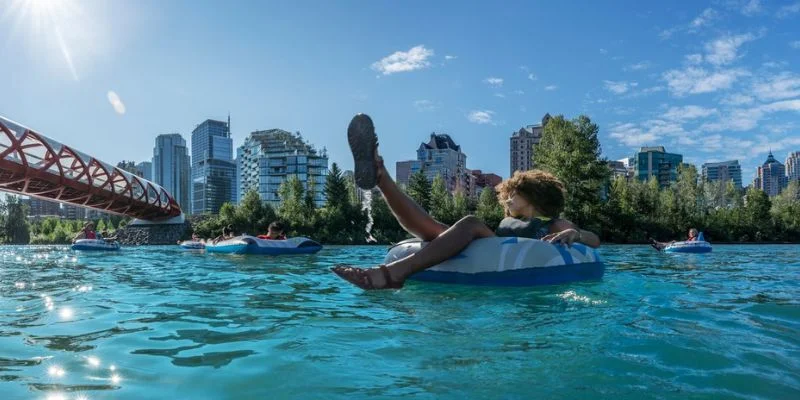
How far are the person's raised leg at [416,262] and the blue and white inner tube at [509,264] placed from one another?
8.5 inches

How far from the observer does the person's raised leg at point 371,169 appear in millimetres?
5445

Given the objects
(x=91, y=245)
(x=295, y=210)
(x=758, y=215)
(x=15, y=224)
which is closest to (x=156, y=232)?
(x=295, y=210)

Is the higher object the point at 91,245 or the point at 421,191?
the point at 421,191

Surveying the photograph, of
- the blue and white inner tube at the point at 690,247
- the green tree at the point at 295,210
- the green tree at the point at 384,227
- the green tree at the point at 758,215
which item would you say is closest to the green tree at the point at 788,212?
the green tree at the point at 758,215

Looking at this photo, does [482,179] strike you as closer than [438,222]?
No

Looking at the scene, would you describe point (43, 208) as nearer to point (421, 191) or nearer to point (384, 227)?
point (421, 191)

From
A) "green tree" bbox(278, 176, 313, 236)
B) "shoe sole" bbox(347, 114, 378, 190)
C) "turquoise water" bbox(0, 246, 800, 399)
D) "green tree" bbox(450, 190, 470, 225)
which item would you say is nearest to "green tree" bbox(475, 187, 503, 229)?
"green tree" bbox(450, 190, 470, 225)

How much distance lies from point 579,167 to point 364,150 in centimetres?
4309

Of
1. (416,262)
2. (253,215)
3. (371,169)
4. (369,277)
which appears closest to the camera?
(369,277)

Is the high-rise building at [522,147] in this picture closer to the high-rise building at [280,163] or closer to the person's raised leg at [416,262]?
the high-rise building at [280,163]

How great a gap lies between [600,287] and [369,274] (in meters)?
3.12

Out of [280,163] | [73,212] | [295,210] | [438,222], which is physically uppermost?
[280,163]

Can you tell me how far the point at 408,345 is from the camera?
3.10 metres

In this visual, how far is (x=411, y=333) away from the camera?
3.45m
